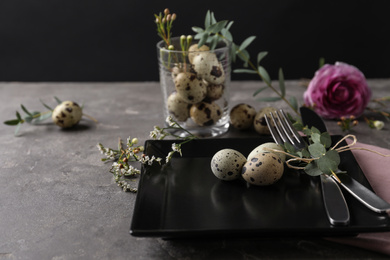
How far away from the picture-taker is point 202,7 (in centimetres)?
166

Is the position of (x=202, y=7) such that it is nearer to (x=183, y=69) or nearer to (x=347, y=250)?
(x=183, y=69)

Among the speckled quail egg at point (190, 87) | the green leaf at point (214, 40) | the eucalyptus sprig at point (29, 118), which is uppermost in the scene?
the green leaf at point (214, 40)

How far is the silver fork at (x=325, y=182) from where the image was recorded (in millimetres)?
682

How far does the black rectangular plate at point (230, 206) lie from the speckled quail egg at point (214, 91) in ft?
0.59

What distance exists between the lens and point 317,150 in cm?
83

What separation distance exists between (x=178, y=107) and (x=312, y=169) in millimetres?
349

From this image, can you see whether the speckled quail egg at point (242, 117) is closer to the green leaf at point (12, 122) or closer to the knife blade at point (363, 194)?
the knife blade at point (363, 194)

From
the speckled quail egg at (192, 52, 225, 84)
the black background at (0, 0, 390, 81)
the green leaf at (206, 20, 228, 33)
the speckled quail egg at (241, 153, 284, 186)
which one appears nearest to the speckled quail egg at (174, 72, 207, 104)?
the speckled quail egg at (192, 52, 225, 84)

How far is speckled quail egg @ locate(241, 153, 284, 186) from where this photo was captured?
2.59ft

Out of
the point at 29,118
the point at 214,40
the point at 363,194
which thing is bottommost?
the point at 29,118

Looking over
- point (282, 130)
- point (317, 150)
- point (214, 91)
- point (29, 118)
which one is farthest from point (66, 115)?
point (317, 150)

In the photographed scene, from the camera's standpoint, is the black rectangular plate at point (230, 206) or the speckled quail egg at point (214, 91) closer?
the black rectangular plate at point (230, 206)

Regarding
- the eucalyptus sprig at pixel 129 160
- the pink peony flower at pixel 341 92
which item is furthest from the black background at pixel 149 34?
the eucalyptus sprig at pixel 129 160

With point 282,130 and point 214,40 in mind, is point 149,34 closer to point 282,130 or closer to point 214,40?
point 214,40
